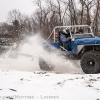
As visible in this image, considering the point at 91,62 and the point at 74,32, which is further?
the point at 74,32

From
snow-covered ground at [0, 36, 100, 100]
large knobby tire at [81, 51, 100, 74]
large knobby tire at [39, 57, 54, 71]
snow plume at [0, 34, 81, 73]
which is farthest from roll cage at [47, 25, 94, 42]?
snow-covered ground at [0, 36, 100, 100]

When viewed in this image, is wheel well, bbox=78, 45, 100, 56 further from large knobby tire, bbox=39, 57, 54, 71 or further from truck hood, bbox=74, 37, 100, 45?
large knobby tire, bbox=39, 57, 54, 71

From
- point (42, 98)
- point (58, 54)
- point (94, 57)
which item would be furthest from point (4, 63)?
point (42, 98)

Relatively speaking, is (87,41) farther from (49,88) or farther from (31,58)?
(31,58)

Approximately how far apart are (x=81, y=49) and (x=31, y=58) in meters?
3.53

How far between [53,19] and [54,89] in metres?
44.3

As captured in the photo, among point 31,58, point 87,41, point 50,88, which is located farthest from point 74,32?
point 50,88

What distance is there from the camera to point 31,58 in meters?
12.7

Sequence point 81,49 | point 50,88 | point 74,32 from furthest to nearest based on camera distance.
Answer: point 74,32 → point 81,49 → point 50,88

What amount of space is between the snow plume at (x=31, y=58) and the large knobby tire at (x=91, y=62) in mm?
Answer: 839

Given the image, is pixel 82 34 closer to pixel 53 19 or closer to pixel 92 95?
pixel 92 95

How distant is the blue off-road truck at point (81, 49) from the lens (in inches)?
369

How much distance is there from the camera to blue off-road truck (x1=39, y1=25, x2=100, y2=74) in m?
9.37

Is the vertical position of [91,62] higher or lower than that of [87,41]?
lower
